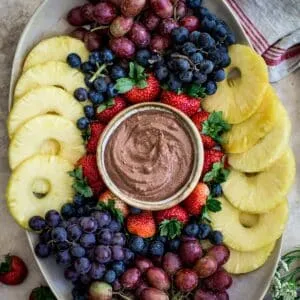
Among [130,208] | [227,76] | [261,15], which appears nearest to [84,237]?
[130,208]

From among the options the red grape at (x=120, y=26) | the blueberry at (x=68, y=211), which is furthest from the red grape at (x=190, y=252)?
the red grape at (x=120, y=26)

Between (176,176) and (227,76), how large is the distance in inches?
13.9

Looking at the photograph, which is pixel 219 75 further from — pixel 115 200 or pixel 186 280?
pixel 186 280

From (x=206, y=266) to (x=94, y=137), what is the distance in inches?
20.6

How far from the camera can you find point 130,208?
7.80 feet

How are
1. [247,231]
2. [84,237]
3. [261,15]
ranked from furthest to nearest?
[261,15]
[247,231]
[84,237]

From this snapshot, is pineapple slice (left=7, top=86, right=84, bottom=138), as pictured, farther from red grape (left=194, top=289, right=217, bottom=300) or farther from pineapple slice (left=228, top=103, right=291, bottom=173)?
red grape (left=194, top=289, right=217, bottom=300)

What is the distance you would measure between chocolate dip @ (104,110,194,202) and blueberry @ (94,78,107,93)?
0.12 m

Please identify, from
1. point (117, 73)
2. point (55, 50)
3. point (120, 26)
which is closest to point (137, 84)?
point (117, 73)

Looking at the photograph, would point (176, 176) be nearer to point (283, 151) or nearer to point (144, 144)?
point (144, 144)

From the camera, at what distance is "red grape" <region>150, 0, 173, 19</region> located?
2344mm

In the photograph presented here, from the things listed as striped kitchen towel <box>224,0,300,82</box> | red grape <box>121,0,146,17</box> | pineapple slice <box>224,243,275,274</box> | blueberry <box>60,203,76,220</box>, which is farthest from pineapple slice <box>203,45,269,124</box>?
blueberry <box>60,203,76,220</box>

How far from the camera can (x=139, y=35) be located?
236 cm

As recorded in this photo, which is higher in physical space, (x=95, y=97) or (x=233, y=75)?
(x=233, y=75)
